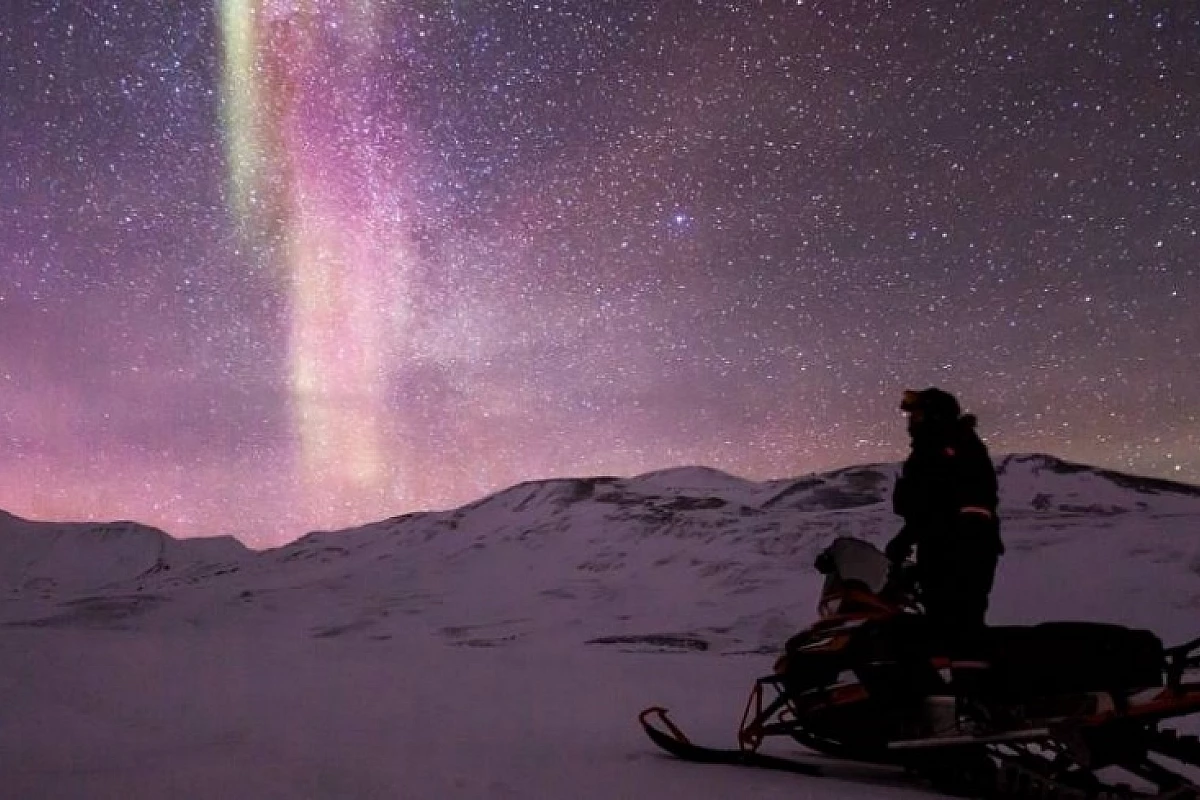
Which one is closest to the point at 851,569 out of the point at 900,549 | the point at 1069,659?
the point at 900,549

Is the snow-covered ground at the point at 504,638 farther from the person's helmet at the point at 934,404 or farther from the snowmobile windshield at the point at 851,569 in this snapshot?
the person's helmet at the point at 934,404

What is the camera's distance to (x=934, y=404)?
484cm

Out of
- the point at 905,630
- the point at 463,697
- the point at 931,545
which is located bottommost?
the point at 463,697

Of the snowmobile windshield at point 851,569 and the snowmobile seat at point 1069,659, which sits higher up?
the snowmobile windshield at point 851,569

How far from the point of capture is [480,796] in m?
4.14

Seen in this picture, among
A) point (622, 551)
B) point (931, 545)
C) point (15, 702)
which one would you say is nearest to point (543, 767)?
point (931, 545)

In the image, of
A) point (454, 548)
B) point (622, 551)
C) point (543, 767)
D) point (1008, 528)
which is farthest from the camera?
point (454, 548)

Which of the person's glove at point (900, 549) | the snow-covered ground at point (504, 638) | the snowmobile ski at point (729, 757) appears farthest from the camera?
the snowmobile ski at point (729, 757)

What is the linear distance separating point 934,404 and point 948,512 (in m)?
0.62

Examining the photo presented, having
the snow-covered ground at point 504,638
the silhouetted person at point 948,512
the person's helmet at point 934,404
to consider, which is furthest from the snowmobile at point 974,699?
the person's helmet at point 934,404

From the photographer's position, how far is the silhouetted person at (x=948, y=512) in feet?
14.7

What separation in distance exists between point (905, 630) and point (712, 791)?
A: 1327mm

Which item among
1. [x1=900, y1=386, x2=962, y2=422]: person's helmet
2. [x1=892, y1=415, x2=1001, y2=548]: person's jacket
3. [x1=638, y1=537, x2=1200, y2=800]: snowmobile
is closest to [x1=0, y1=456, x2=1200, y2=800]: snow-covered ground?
[x1=638, y1=537, x2=1200, y2=800]: snowmobile

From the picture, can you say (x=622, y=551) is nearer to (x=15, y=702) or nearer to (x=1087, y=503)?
(x=1087, y=503)
